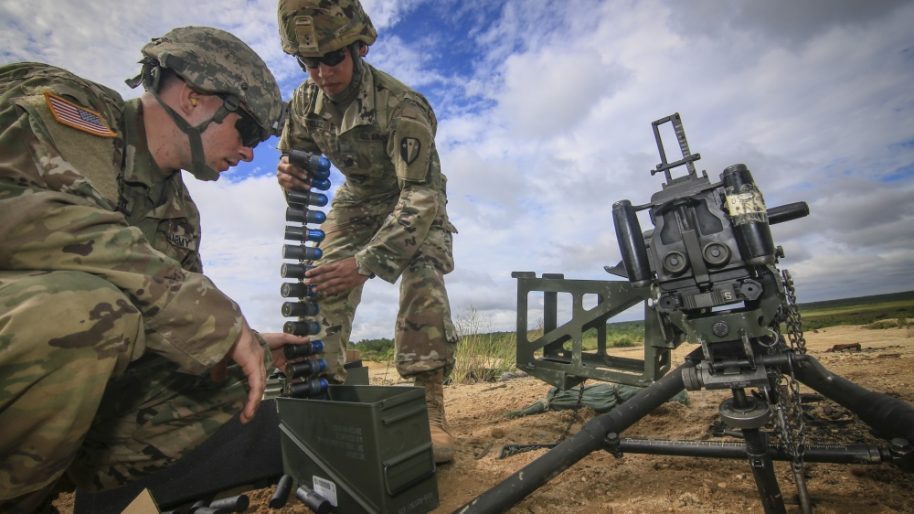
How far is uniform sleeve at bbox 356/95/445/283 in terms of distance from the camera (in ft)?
9.87

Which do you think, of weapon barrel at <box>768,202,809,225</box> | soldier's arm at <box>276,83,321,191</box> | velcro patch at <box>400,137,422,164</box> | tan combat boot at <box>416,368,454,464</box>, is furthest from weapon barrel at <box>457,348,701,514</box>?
soldier's arm at <box>276,83,321,191</box>

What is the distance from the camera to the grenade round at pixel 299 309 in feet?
9.48

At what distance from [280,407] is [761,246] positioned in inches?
85.6

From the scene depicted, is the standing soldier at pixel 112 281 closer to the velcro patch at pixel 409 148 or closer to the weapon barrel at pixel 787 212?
the velcro patch at pixel 409 148

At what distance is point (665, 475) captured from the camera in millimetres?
2178

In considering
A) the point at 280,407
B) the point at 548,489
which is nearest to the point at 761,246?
the point at 548,489

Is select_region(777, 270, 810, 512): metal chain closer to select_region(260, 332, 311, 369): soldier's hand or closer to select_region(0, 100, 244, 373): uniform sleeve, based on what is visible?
select_region(0, 100, 244, 373): uniform sleeve

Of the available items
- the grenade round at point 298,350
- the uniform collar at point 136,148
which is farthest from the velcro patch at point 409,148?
the uniform collar at point 136,148

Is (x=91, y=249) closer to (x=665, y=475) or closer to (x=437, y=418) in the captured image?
(x=437, y=418)

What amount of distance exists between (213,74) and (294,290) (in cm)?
125

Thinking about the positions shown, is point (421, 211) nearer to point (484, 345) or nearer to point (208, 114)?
point (208, 114)

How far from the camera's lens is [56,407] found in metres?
1.28

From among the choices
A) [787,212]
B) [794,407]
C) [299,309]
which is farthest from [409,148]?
[794,407]

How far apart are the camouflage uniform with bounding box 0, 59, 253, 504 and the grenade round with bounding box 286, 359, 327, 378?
0.56 meters
